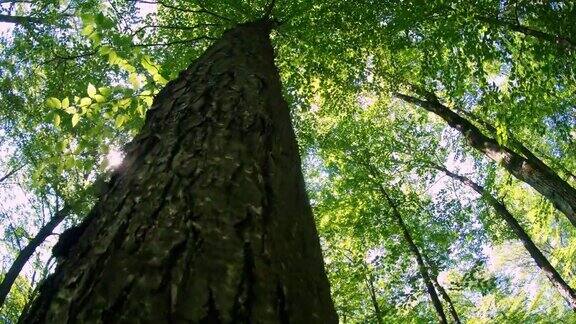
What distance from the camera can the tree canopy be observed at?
5051 mm

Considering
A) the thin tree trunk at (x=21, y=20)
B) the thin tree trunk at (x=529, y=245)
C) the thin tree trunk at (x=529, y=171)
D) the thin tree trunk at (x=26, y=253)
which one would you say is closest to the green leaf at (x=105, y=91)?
the thin tree trunk at (x=529, y=171)

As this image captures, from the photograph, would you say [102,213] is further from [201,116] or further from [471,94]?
[471,94]

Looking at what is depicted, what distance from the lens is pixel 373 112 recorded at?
1502 cm

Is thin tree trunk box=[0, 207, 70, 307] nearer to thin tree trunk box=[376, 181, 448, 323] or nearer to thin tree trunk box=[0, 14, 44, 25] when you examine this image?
thin tree trunk box=[0, 14, 44, 25]

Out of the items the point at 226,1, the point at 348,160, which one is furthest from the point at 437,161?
the point at 226,1

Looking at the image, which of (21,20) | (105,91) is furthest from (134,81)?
(21,20)

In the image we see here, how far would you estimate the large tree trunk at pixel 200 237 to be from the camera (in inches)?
41.4

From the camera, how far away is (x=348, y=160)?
15.2 m

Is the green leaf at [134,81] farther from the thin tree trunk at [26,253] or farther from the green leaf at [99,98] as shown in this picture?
the thin tree trunk at [26,253]

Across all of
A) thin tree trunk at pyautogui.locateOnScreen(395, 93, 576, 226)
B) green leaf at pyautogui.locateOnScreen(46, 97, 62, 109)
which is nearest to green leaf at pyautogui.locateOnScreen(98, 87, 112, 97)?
green leaf at pyautogui.locateOnScreen(46, 97, 62, 109)

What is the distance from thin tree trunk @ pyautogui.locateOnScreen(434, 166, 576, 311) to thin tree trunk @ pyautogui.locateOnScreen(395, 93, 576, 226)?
1.97 m

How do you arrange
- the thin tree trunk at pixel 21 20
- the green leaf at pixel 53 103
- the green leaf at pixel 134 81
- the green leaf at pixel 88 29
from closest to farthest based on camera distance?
the green leaf at pixel 53 103 < the green leaf at pixel 88 29 < the green leaf at pixel 134 81 < the thin tree trunk at pixel 21 20

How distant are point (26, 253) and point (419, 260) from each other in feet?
38.4

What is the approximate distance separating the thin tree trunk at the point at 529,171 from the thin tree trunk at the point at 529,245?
1972 mm
